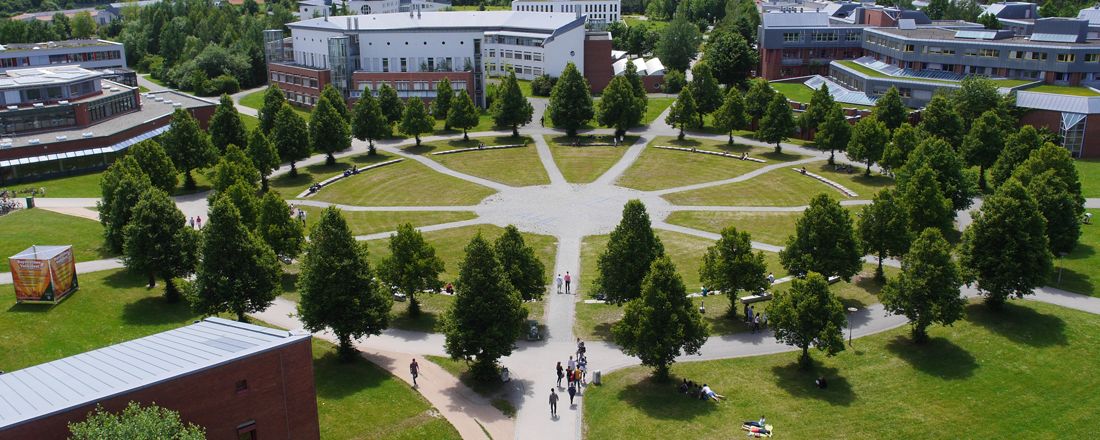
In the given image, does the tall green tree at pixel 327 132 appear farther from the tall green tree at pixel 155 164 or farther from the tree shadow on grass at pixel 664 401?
the tree shadow on grass at pixel 664 401

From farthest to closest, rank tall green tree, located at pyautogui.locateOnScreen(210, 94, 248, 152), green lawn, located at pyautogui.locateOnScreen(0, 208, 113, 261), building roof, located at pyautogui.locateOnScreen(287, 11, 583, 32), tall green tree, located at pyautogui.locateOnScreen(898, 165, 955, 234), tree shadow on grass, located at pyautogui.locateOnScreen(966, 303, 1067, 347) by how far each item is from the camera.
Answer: building roof, located at pyautogui.locateOnScreen(287, 11, 583, 32), tall green tree, located at pyautogui.locateOnScreen(210, 94, 248, 152), green lawn, located at pyautogui.locateOnScreen(0, 208, 113, 261), tall green tree, located at pyautogui.locateOnScreen(898, 165, 955, 234), tree shadow on grass, located at pyautogui.locateOnScreen(966, 303, 1067, 347)

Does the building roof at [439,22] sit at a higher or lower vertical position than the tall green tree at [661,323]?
higher

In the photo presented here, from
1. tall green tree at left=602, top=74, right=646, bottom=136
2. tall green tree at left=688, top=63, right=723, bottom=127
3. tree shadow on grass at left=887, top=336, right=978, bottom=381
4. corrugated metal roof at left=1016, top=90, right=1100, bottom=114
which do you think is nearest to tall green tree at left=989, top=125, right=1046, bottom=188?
corrugated metal roof at left=1016, top=90, right=1100, bottom=114

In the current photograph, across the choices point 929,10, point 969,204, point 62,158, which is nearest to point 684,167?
point 969,204

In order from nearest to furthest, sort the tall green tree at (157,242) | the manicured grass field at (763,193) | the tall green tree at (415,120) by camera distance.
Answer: the tall green tree at (157,242), the manicured grass field at (763,193), the tall green tree at (415,120)

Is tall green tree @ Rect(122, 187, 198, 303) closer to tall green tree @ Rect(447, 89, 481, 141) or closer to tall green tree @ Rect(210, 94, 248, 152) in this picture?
tall green tree @ Rect(210, 94, 248, 152)

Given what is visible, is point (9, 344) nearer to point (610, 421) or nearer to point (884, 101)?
point (610, 421)

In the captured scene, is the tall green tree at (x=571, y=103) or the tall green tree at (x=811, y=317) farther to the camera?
the tall green tree at (x=571, y=103)

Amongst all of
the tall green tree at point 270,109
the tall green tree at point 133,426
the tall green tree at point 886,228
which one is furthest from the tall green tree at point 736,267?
the tall green tree at point 270,109
